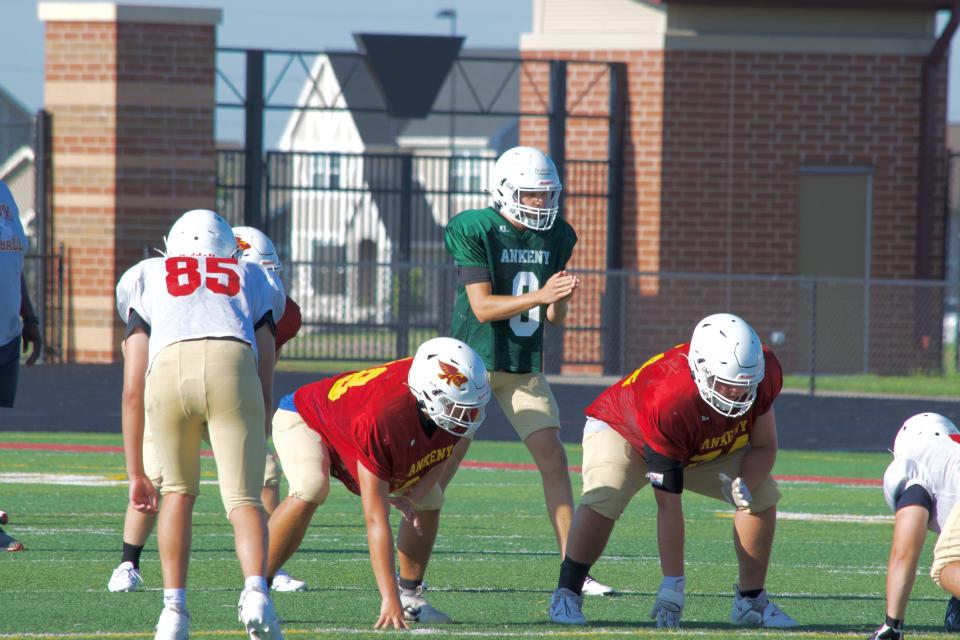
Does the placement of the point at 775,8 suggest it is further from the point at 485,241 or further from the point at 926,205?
the point at 485,241

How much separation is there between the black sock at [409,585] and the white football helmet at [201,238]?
1663 millimetres

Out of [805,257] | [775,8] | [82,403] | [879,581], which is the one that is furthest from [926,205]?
[879,581]

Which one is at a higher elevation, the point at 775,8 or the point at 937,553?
the point at 775,8

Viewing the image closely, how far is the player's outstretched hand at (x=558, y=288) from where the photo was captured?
22.7ft

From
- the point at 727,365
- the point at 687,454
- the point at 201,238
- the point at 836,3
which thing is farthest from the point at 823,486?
the point at 836,3

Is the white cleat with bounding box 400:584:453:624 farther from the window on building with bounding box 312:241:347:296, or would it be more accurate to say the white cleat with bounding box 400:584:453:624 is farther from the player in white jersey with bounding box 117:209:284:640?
the window on building with bounding box 312:241:347:296

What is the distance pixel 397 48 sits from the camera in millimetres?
22562

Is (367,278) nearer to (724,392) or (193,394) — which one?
(724,392)

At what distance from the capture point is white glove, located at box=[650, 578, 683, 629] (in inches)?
240

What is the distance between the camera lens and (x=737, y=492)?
6062 mm

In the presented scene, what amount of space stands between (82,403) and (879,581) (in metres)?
11.1

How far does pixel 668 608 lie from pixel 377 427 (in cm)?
137

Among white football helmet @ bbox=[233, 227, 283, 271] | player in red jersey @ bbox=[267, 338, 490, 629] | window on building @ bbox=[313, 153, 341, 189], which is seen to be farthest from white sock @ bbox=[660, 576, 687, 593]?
window on building @ bbox=[313, 153, 341, 189]

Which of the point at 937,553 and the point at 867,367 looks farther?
the point at 867,367
